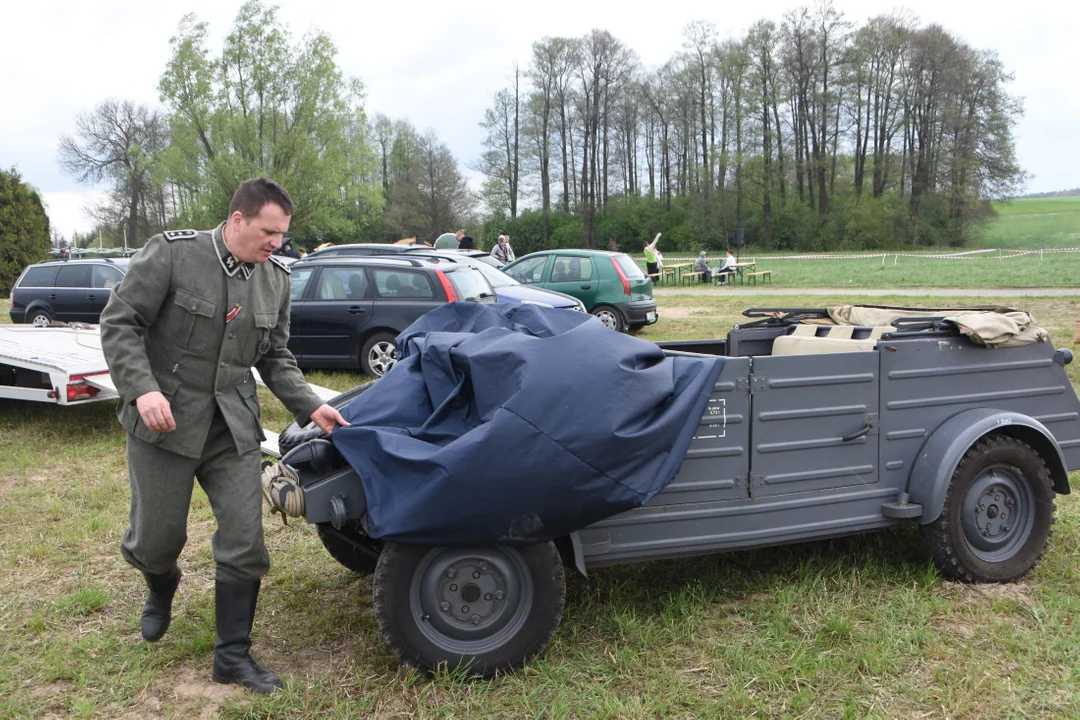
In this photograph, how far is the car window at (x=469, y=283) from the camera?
423 inches

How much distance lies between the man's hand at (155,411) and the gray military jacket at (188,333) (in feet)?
0.18

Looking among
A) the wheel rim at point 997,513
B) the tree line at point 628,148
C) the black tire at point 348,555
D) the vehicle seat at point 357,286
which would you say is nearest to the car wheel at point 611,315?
the vehicle seat at point 357,286

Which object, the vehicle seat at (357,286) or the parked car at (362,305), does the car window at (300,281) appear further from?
the vehicle seat at (357,286)

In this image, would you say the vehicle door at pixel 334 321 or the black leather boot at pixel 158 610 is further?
the vehicle door at pixel 334 321

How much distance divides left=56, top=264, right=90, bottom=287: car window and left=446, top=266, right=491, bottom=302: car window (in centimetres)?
874

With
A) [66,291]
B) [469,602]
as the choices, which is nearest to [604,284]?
[66,291]

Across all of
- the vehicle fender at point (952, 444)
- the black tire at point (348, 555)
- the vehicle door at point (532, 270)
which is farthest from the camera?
the vehicle door at point (532, 270)

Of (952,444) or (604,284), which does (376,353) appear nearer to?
(604,284)

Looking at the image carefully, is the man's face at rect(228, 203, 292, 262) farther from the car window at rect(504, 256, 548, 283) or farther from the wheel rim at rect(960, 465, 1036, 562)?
the car window at rect(504, 256, 548, 283)

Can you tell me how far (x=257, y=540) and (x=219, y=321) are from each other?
2.69ft

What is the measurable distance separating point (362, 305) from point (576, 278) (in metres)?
5.94

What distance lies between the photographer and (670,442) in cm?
335

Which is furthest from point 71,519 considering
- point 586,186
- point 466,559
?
point 586,186

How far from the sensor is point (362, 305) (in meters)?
10.6
